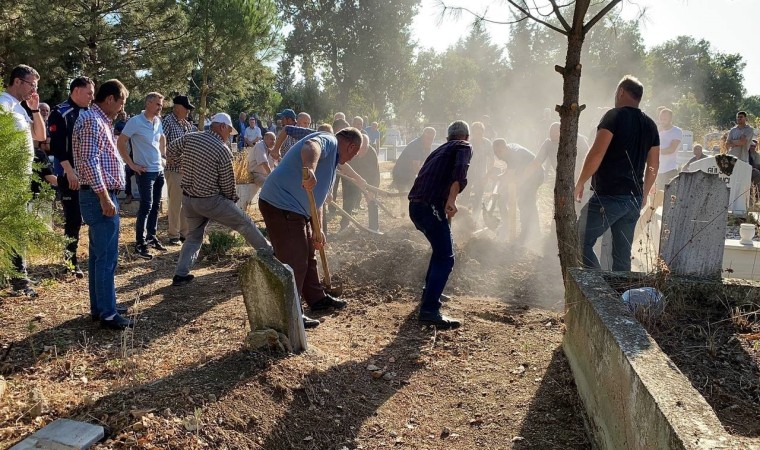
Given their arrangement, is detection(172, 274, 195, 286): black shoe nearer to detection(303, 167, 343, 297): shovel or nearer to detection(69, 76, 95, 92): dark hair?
detection(303, 167, 343, 297): shovel

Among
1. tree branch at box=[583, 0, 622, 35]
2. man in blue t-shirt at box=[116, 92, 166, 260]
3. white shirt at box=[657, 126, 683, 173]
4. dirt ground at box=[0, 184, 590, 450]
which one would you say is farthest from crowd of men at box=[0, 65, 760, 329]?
white shirt at box=[657, 126, 683, 173]

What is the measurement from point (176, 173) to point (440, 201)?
15.1 feet

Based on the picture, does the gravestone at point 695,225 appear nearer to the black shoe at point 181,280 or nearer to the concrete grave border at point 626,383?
the concrete grave border at point 626,383

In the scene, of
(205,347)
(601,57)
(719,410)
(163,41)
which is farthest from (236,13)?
(601,57)

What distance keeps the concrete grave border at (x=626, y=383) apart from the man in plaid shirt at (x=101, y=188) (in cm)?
313

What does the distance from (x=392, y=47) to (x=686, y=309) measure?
37.7 meters

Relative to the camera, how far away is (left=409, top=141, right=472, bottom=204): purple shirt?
432 cm

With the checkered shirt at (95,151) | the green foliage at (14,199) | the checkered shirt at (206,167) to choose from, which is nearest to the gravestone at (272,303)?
the green foliage at (14,199)

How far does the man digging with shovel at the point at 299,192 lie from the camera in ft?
13.8

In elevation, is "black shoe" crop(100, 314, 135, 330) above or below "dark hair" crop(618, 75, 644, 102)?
below

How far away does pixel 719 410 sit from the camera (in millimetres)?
2361

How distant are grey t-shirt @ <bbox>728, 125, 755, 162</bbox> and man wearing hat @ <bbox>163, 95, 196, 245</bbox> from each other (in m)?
11.4

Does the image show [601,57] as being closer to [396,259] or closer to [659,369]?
[396,259]

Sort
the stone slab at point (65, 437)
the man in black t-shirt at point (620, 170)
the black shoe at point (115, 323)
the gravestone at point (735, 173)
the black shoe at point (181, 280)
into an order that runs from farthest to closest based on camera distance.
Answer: the gravestone at point (735, 173) → the black shoe at point (181, 280) → the man in black t-shirt at point (620, 170) → the black shoe at point (115, 323) → the stone slab at point (65, 437)
